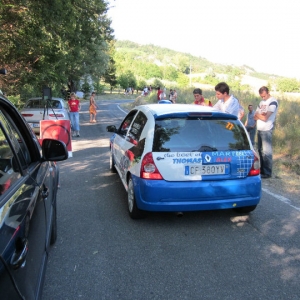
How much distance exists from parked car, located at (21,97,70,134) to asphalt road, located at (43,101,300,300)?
711cm

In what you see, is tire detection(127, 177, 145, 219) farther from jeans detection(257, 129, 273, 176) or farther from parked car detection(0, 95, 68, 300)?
jeans detection(257, 129, 273, 176)

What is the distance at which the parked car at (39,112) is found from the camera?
11.9 meters

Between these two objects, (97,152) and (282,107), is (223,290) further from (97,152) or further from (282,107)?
(282,107)

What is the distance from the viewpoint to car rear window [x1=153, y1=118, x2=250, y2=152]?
168 inches

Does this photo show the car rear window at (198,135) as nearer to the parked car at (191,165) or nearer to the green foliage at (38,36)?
the parked car at (191,165)

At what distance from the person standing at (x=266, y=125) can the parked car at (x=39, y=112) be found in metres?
7.37

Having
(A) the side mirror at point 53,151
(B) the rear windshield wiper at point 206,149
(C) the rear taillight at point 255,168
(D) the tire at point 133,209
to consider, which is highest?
(A) the side mirror at point 53,151

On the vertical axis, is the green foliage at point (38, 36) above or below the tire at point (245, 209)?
above

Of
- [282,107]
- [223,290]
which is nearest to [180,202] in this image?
[223,290]

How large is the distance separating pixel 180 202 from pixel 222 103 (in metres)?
3.46

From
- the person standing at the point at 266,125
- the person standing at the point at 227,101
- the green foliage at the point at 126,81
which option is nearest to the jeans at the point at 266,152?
the person standing at the point at 266,125

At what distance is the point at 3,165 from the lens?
2.20 metres

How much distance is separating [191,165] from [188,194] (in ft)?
1.22

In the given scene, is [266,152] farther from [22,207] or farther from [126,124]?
[22,207]
